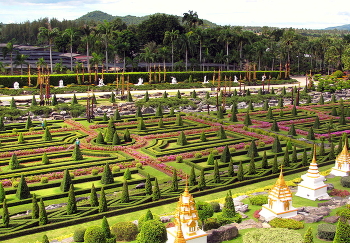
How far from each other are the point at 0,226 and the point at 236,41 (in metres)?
102

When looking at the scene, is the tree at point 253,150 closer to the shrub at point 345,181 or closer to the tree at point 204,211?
the shrub at point 345,181

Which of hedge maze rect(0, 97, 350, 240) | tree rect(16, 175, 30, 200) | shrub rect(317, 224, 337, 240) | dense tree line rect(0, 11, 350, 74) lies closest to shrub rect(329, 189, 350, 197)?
hedge maze rect(0, 97, 350, 240)

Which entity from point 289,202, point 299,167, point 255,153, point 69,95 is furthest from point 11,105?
point 289,202

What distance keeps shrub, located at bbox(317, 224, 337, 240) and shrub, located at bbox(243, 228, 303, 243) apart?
2.00m

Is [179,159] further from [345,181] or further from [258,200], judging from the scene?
[345,181]

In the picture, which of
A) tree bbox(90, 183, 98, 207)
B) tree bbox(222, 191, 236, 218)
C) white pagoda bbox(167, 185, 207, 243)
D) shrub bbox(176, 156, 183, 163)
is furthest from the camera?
shrub bbox(176, 156, 183, 163)

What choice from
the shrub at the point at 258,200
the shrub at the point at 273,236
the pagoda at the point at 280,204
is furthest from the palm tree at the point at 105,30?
the shrub at the point at 273,236

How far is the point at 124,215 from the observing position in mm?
23594

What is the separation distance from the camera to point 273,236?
18.3 meters

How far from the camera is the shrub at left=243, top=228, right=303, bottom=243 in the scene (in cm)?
1793

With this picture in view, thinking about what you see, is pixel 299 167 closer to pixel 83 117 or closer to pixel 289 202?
pixel 289 202

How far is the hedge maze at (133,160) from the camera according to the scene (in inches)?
942

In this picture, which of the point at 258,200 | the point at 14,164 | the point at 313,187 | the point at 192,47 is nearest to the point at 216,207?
the point at 258,200

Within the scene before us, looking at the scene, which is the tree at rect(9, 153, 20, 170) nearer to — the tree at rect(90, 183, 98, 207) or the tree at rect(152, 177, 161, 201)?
the tree at rect(90, 183, 98, 207)
